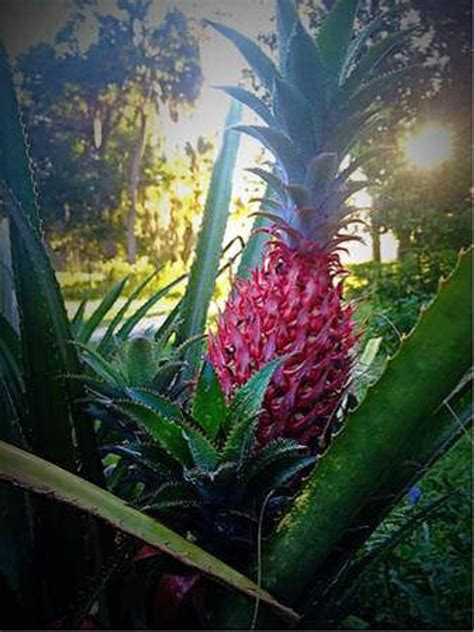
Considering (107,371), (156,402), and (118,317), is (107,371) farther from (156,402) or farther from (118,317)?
(118,317)

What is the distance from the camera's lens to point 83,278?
703 millimetres

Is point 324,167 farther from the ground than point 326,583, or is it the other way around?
point 324,167

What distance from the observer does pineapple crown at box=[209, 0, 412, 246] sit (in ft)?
1.65

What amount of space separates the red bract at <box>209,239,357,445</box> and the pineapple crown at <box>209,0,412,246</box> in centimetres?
3

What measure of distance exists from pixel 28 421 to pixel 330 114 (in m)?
0.33

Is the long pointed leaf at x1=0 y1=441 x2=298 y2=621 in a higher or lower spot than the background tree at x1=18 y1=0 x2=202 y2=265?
lower

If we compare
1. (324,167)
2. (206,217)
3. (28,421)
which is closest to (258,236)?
(206,217)

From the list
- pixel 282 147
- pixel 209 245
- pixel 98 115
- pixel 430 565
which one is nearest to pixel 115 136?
pixel 98 115

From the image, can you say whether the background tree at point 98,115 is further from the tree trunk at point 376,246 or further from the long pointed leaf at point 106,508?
the long pointed leaf at point 106,508

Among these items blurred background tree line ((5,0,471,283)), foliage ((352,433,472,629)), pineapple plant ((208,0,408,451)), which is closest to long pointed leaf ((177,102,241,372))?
blurred background tree line ((5,0,471,283))

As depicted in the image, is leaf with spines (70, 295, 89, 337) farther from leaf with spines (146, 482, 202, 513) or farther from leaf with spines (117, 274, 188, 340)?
leaf with spines (146, 482, 202, 513)

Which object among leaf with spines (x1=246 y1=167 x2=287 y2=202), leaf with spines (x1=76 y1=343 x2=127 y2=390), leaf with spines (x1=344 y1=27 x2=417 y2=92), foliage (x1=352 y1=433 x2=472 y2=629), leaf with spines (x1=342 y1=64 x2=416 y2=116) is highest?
leaf with spines (x1=344 y1=27 x2=417 y2=92)

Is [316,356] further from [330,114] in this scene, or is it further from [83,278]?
[83,278]

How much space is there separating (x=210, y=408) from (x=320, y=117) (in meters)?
0.23
